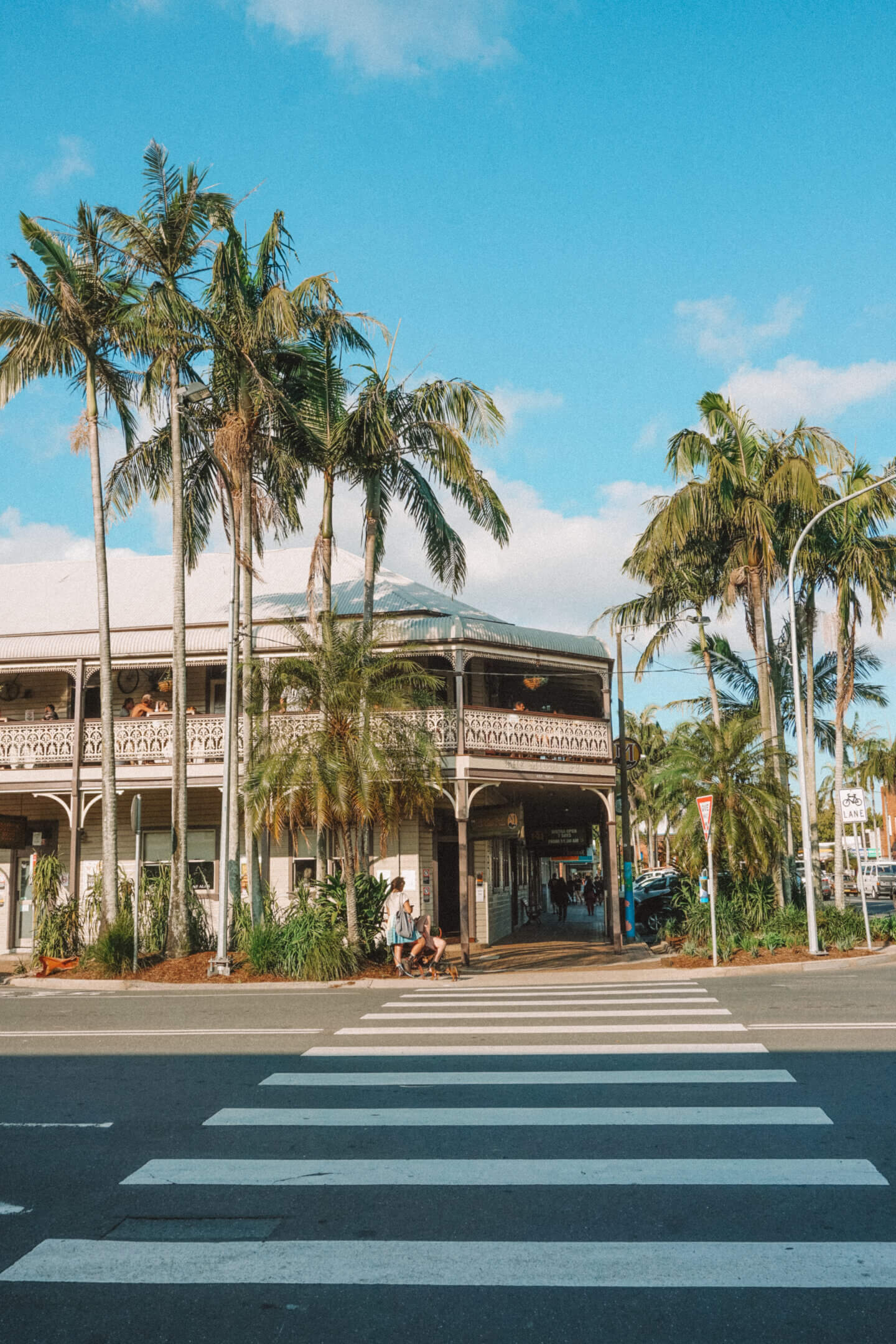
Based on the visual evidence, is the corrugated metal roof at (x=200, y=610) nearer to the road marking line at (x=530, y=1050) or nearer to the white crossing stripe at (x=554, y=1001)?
the white crossing stripe at (x=554, y=1001)

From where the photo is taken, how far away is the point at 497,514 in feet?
65.5

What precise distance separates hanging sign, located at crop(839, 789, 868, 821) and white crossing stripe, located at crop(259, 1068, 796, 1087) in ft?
41.0

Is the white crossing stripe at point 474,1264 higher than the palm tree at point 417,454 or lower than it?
lower

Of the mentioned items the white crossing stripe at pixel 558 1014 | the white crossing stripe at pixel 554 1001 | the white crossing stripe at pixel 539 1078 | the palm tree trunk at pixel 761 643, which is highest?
the palm tree trunk at pixel 761 643

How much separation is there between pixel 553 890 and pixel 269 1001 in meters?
21.6

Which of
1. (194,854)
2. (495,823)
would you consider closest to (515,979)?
(495,823)

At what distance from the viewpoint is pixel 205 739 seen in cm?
2169

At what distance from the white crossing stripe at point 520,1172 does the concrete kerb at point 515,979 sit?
9752 mm

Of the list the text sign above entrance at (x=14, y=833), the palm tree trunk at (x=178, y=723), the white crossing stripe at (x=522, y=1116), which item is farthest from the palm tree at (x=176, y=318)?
the white crossing stripe at (x=522, y=1116)

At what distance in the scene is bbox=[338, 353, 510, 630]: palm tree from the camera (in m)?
19.3

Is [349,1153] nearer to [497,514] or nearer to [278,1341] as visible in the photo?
[278,1341]

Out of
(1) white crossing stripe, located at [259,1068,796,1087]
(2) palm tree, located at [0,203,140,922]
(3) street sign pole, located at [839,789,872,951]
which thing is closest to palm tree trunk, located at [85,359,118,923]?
(2) palm tree, located at [0,203,140,922]

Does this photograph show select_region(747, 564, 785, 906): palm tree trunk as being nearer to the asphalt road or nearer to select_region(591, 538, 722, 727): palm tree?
select_region(591, 538, 722, 727): palm tree

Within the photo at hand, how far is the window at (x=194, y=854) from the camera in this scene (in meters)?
23.8
